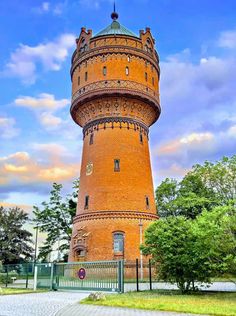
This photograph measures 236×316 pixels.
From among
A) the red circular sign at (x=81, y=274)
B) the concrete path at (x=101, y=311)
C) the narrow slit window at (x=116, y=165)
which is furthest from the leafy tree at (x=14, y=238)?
the concrete path at (x=101, y=311)

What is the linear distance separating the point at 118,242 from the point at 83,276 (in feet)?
25.9

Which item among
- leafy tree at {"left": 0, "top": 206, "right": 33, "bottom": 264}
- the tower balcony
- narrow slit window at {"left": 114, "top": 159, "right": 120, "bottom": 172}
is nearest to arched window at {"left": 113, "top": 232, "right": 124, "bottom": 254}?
narrow slit window at {"left": 114, "top": 159, "right": 120, "bottom": 172}

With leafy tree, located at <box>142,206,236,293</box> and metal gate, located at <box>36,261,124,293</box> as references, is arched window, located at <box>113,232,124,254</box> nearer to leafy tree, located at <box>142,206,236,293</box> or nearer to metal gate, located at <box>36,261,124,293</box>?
metal gate, located at <box>36,261,124,293</box>

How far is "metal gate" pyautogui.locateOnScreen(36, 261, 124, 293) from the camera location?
15172 mm

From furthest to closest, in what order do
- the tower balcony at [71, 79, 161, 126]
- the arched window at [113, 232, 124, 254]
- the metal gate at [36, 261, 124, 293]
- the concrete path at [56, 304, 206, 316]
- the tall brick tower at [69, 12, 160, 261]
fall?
the tower balcony at [71, 79, 161, 126] < the tall brick tower at [69, 12, 160, 261] < the arched window at [113, 232, 124, 254] < the metal gate at [36, 261, 124, 293] < the concrete path at [56, 304, 206, 316]

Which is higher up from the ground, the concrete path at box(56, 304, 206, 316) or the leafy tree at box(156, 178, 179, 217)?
the leafy tree at box(156, 178, 179, 217)

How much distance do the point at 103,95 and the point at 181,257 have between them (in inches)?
555

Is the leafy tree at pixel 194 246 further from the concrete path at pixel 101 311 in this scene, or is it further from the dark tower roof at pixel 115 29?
the dark tower roof at pixel 115 29

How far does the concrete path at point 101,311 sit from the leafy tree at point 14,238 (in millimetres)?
29877

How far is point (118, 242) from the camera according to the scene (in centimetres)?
2367

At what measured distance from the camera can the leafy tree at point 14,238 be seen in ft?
126

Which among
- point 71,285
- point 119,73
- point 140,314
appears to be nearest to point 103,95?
point 119,73

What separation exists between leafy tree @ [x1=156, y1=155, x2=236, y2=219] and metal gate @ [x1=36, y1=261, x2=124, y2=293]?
1336 cm

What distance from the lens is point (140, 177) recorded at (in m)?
25.4
